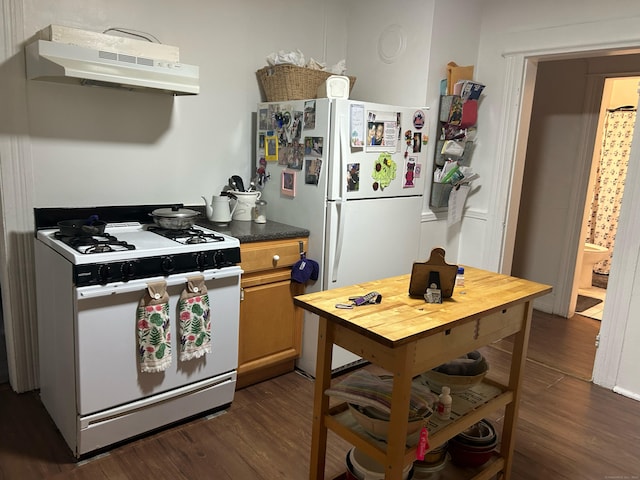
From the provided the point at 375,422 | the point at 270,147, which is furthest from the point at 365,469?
the point at 270,147

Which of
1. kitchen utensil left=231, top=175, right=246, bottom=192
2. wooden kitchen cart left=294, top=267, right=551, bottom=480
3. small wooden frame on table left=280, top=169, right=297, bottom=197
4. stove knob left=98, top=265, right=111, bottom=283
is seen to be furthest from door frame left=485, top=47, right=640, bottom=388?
stove knob left=98, top=265, right=111, bottom=283

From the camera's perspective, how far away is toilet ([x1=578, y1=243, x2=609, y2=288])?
15.9ft

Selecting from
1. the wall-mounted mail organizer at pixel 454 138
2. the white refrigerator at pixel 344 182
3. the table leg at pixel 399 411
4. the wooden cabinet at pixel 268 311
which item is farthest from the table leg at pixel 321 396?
the wall-mounted mail organizer at pixel 454 138

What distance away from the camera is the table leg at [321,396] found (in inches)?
66.6

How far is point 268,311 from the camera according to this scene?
280cm

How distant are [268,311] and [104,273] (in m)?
1.05

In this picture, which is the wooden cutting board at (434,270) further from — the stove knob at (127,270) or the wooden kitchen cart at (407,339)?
the stove knob at (127,270)

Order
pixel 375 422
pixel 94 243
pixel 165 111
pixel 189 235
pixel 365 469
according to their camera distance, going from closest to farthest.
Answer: pixel 375 422, pixel 365 469, pixel 94 243, pixel 189 235, pixel 165 111

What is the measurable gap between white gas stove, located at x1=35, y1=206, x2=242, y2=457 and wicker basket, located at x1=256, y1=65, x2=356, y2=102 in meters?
1.06

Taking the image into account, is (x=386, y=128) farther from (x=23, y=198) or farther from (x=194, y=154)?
(x=23, y=198)

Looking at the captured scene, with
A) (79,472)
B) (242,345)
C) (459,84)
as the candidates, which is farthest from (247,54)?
(79,472)

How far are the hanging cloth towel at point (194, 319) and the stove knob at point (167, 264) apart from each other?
10 cm

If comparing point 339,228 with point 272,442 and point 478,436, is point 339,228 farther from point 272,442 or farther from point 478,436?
point 478,436

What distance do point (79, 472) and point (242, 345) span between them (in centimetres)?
97
